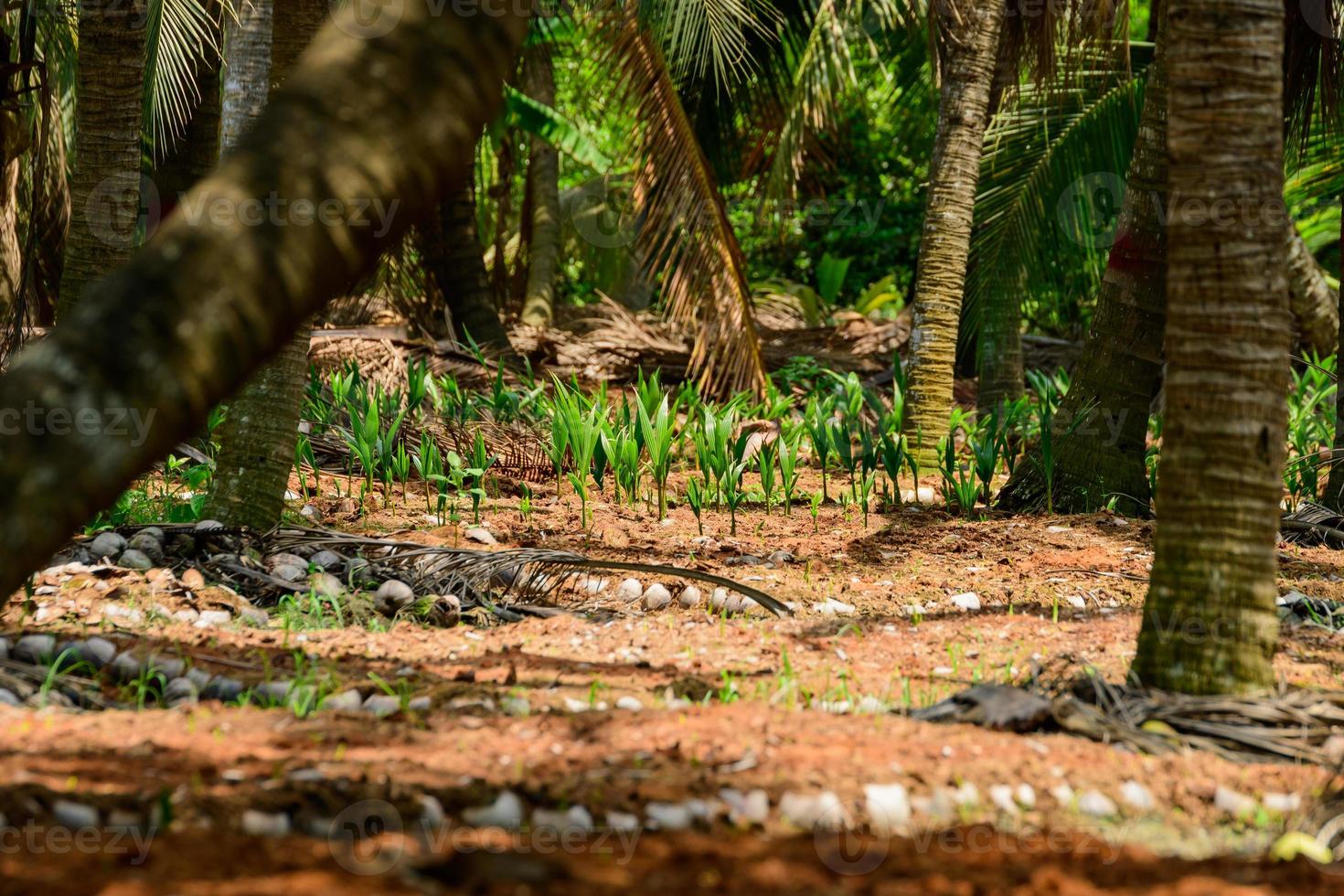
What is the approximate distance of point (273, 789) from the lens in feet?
6.09

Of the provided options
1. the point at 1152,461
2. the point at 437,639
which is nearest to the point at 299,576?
the point at 437,639

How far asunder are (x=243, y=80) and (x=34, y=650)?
8.94 ft

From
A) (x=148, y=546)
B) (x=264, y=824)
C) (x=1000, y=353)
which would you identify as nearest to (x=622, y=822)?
(x=264, y=824)

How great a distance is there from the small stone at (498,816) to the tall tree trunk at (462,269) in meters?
7.71

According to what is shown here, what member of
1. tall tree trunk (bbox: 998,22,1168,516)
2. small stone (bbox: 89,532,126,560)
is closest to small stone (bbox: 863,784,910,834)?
small stone (bbox: 89,532,126,560)

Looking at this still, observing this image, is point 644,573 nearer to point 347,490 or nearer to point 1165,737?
point 347,490

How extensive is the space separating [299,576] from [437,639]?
2.62 ft

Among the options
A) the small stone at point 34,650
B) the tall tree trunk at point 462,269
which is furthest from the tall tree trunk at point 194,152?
the small stone at point 34,650

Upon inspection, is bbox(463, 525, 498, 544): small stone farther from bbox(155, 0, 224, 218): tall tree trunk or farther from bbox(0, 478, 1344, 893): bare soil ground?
bbox(155, 0, 224, 218): tall tree trunk

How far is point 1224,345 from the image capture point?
2422mm

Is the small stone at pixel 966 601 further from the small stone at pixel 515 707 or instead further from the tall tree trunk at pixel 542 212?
the tall tree trunk at pixel 542 212

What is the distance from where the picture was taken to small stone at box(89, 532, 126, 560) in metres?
3.90

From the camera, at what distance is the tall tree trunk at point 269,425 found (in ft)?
14.1

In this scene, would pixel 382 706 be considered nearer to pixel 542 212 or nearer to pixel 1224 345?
pixel 1224 345
